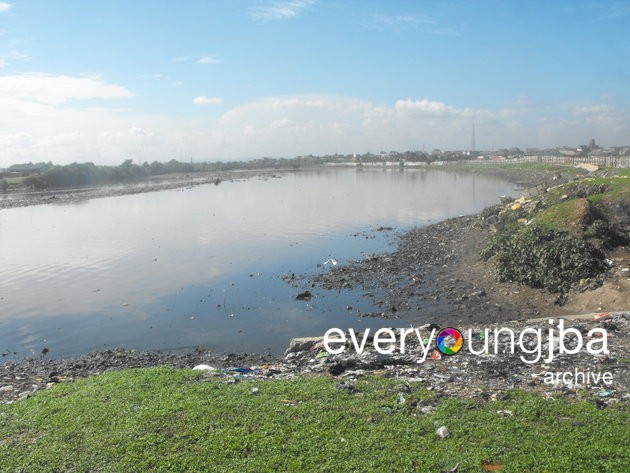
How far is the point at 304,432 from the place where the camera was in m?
6.18

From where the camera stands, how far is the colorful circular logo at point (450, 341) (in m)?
9.43

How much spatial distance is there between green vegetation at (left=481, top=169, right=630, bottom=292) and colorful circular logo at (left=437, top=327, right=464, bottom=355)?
582cm

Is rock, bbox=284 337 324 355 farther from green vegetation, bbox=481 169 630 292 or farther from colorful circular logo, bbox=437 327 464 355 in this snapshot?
green vegetation, bbox=481 169 630 292

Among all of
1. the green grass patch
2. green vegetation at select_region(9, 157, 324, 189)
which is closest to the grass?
the green grass patch

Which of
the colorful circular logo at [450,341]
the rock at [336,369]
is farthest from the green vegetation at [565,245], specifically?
the rock at [336,369]

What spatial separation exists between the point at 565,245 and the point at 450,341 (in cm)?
757

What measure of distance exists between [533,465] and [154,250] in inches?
953

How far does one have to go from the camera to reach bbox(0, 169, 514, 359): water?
1378 cm

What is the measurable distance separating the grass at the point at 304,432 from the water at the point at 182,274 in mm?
5104

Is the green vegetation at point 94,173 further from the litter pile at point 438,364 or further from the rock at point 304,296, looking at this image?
the litter pile at point 438,364

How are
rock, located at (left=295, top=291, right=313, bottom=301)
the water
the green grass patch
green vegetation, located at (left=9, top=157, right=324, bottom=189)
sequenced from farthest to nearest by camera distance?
green vegetation, located at (left=9, top=157, right=324, bottom=189) < the green grass patch < rock, located at (left=295, top=291, right=313, bottom=301) < the water

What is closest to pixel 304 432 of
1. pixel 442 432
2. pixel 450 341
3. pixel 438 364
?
pixel 442 432

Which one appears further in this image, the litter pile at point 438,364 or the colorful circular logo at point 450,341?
the colorful circular logo at point 450,341

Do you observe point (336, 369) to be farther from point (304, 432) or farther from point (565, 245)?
point (565, 245)
